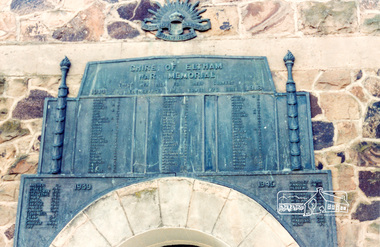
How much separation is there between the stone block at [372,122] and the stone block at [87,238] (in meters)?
2.95

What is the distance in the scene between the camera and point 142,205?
4.35 metres

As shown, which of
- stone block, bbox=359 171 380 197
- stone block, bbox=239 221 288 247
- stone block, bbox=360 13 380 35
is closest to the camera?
stone block, bbox=239 221 288 247

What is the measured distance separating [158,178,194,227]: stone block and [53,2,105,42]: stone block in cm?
209

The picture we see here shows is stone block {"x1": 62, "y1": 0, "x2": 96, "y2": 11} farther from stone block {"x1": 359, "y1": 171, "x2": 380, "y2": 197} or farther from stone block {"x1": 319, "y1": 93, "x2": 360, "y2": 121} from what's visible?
stone block {"x1": 359, "y1": 171, "x2": 380, "y2": 197}

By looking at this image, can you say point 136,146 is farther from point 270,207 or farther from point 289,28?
point 289,28

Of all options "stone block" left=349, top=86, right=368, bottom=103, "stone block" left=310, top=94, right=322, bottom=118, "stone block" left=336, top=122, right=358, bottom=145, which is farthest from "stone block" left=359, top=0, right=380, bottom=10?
"stone block" left=336, top=122, right=358, bottom=145

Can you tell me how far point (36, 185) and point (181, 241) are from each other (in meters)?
1.73

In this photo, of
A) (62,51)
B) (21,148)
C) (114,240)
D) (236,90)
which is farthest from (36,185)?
(236,90)

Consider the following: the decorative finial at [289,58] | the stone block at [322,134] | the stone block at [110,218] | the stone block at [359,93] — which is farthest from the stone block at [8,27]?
the stone block at [359,93]

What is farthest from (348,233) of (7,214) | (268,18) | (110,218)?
(7,214)

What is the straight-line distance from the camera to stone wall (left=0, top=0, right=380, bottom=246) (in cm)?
454

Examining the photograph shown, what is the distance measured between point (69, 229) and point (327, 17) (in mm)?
3834

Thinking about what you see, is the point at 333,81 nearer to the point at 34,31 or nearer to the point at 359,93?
the point at 359,93

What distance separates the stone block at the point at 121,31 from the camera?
514 cm
